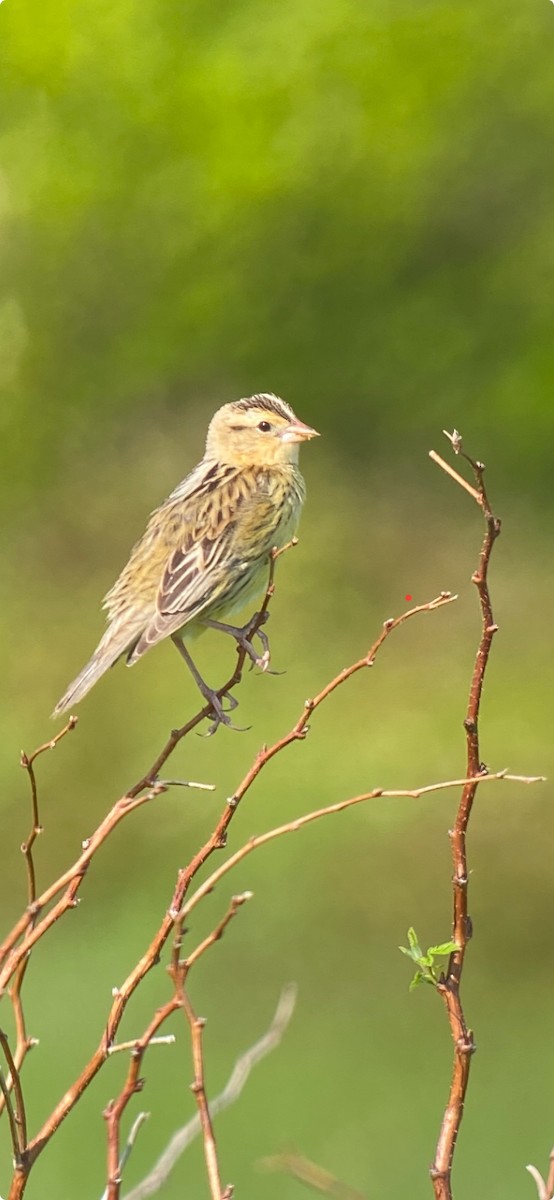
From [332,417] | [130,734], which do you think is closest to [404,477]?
[332,417]

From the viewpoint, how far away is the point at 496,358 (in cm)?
668

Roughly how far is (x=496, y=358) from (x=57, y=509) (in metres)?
1.94

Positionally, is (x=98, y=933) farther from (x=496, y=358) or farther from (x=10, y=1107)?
(x=10, y=1107)

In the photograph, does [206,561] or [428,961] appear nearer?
[428,961]

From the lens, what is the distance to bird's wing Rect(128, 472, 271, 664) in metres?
2.04

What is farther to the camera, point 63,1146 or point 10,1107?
point 63,1146

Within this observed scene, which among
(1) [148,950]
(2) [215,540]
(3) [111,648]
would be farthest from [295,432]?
(1) [148,950]

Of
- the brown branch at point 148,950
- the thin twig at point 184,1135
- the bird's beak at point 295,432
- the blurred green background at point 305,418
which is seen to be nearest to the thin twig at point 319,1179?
the thin twig at point 184,1135


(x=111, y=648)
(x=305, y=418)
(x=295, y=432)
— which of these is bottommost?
(x=111, y=648)

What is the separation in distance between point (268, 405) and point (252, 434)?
0.09m

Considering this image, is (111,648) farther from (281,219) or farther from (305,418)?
(281,219)

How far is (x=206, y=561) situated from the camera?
2.06m

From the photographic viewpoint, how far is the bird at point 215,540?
2.05m

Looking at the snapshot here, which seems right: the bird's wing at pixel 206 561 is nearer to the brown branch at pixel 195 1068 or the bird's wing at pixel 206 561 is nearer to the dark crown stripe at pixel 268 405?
the dark crown stripe at pixel 268 405
